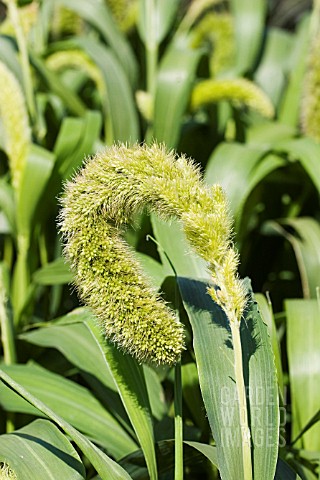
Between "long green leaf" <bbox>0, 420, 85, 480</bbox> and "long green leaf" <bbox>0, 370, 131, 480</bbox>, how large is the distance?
59 millimetres

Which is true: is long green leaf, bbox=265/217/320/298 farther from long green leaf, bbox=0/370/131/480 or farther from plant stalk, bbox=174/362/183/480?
long green leaf, bbox=0/370/131/480

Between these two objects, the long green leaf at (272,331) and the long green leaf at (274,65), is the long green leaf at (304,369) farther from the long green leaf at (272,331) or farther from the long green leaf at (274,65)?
the long green leaf at (274,65)

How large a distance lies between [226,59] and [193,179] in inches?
88.3

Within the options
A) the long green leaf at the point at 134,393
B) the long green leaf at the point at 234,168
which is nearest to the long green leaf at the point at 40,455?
the long green leaf at the point at 134,393

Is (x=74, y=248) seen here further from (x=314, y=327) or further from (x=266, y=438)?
A: (x=314, y=327)

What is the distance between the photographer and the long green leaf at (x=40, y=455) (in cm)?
103

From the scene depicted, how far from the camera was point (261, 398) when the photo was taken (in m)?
1.09

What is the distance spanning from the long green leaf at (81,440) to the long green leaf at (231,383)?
0.14 metres

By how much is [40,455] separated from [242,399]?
32 centimetres

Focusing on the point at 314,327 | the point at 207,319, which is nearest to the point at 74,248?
the point at 207,319

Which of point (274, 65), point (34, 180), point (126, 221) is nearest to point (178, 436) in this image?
point (126, 221)

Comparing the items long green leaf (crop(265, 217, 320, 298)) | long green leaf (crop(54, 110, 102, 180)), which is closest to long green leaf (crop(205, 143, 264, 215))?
long green leaf (crop(265, 217, 320, 298))

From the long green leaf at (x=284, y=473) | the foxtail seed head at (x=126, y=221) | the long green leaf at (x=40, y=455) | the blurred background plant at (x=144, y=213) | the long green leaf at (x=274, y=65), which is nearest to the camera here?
the foxtail seed head at (x=126, y=221)

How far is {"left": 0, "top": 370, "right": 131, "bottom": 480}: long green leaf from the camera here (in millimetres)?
966
